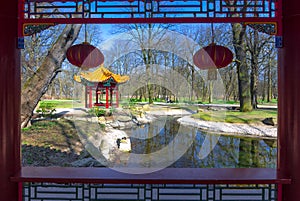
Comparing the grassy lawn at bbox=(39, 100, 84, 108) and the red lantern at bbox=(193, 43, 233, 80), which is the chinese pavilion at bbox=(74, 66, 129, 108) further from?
the red lantern at bbox=(193, 43, 233, 80)

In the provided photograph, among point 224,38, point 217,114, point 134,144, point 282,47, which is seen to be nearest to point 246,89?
point 217,114

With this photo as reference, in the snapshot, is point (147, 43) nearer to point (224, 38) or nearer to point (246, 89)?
point (224, 38)

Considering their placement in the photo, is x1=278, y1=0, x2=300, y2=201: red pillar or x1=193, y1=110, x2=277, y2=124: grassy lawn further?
x1=193, y1=110, x2=277, y2=124: grassy lawn

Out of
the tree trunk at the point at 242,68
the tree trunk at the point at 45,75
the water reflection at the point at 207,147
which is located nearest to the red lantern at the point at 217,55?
the tree trunk at the point at 242,68

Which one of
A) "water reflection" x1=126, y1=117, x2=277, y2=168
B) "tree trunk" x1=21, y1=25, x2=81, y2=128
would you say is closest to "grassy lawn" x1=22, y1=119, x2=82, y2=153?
"tree trunk" x1=21, y1=25, x2=81, y2=128

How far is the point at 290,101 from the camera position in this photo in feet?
4.75

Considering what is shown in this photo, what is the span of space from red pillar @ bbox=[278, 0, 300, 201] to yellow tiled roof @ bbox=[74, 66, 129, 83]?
4716 millimetres

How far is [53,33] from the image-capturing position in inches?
236

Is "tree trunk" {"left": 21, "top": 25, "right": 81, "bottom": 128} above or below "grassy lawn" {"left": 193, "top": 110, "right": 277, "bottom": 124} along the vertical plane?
above

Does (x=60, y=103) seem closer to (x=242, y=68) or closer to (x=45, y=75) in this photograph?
(x=45, y=75)

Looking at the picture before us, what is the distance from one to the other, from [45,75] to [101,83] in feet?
3.85

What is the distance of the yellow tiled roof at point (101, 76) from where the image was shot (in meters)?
6.07

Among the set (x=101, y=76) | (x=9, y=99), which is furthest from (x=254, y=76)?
(x=9, y=99)

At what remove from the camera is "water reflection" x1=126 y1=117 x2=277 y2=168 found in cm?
561
